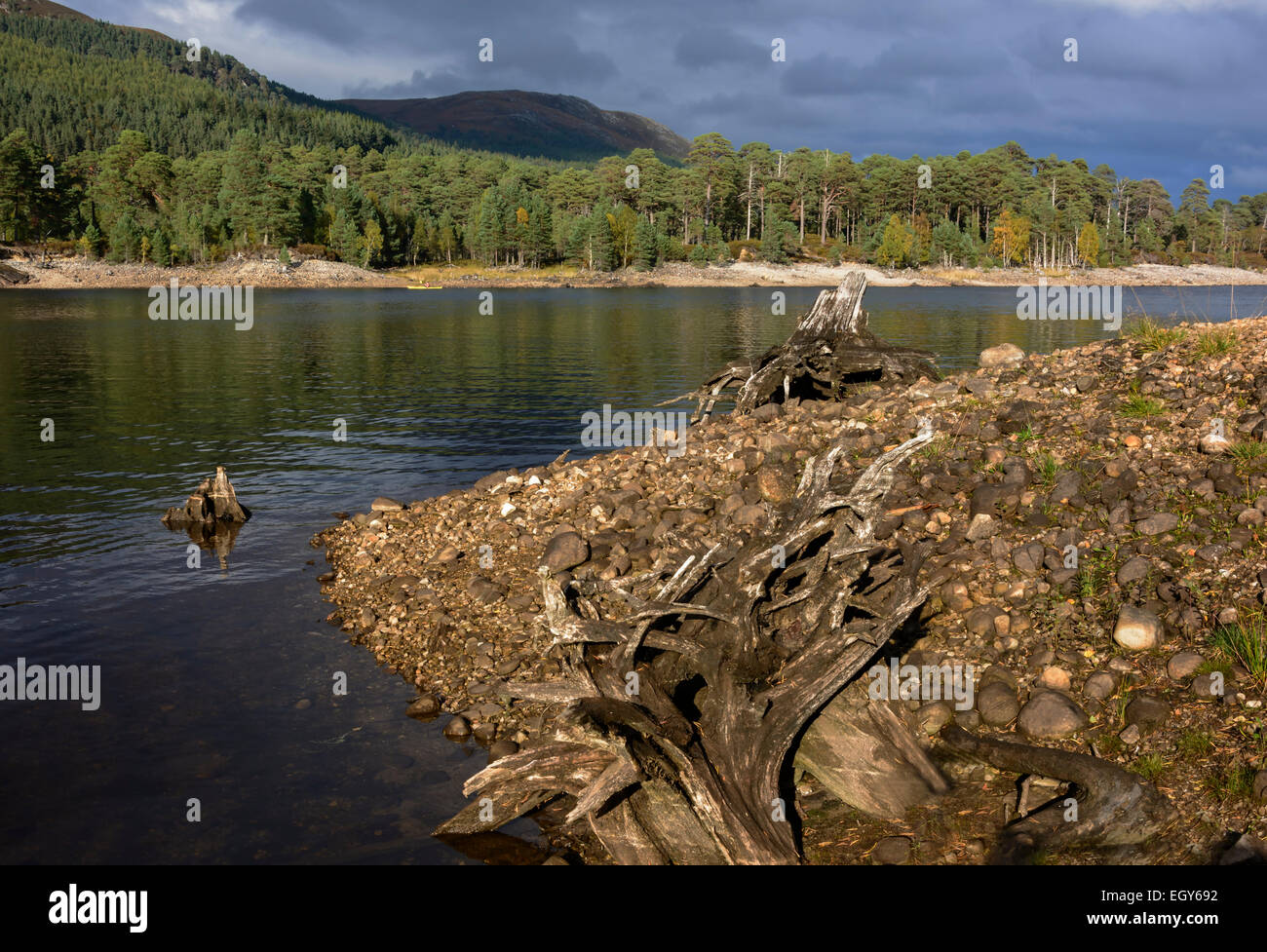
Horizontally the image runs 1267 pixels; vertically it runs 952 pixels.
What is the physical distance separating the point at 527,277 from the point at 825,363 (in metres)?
162

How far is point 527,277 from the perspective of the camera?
179 metres

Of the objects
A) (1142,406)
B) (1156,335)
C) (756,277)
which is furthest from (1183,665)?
(756,277)

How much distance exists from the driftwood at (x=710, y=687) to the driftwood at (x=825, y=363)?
1313 cm

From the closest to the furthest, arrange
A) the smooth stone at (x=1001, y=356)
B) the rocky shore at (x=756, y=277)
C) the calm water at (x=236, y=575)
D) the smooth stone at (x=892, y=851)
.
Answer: the smooth stone at (x=892, y=851)
the calm water at (x=236, y=575)
the smooth stone at (x=1001, y=356)
the rocky shore at (x=756, y=277)

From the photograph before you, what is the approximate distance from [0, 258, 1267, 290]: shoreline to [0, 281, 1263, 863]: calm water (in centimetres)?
11444

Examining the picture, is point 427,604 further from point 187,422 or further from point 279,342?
point 279,342

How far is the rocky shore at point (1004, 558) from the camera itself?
8.05 metres

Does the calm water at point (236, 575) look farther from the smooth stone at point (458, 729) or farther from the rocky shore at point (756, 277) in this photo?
the rocky shore at point (756, 277)

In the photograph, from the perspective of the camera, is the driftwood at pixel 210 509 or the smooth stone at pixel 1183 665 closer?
the smooth stone at pixel 1183 665

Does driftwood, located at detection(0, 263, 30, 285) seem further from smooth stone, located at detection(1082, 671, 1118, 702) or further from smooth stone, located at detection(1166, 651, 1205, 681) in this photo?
smooth stone, located at detection(1166, 651, 1205, 681)

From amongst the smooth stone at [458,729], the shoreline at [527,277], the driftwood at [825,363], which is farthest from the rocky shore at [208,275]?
the smooth stone at [458,729]

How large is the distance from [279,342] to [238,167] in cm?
14321
